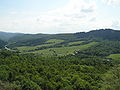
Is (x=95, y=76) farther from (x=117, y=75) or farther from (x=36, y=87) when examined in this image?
(x=36, y=87)

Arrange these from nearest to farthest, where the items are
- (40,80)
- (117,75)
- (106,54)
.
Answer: (40,80) → (117,75) → (106,54)

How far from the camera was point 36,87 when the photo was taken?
50.5 meters

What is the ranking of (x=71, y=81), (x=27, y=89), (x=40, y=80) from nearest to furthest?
(x=27, y=89) → (x=40, y=80) → (x=71, y=81)

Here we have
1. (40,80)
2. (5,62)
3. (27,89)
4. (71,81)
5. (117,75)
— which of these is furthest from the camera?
(5,62)

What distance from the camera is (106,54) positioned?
6201 inches

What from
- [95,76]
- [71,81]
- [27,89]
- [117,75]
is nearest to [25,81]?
[27,89]

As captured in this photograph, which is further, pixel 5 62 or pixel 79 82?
pixel 5 62

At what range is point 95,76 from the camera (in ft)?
224

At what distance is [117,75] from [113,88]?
1585cm

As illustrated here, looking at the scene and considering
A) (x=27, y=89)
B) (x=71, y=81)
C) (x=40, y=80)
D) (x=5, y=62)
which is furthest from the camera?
(x=5, y=62)

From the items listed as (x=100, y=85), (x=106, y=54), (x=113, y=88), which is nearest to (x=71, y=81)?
(x=100, y=85)

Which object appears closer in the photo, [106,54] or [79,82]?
[79,82]

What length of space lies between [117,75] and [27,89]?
1491 inches

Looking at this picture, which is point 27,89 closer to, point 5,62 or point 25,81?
point 25,81
